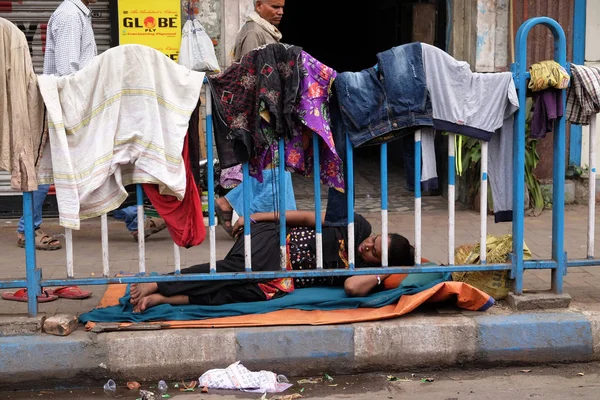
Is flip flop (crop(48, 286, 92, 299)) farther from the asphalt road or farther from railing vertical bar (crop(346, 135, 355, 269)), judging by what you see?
railing vertical bar (crop(346, 135, 355, 269))

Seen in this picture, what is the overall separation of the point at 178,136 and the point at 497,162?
180 cm

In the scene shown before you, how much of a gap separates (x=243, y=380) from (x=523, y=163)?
6.30 ft

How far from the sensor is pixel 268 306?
4.64 meters

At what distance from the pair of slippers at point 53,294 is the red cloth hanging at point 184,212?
102 centimetres

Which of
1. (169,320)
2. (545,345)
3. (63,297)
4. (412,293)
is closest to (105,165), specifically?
(169,320)

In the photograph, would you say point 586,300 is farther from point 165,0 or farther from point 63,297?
point 165,0

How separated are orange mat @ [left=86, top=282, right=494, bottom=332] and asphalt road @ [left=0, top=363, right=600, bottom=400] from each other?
0.30 meters

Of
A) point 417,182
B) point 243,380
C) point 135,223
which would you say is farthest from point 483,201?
point 135,223

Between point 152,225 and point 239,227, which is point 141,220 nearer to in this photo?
point 239,227

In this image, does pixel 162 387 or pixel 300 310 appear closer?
pixel 162 387

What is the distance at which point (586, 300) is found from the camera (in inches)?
194

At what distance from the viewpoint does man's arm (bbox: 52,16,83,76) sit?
6145 mm

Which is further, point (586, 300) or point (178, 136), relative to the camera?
point (586, 300)

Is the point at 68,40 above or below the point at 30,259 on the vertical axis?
above
